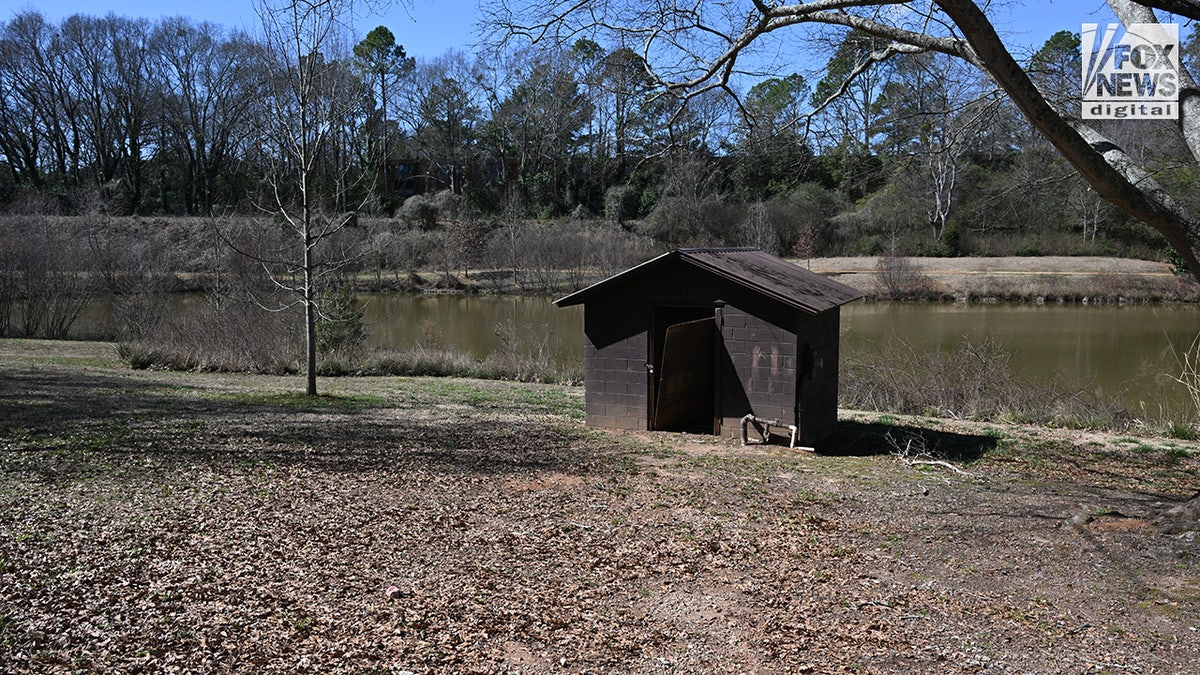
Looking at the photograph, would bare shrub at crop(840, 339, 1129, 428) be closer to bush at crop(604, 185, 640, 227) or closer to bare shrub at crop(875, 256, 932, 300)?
bare shrub at crop(875, 256, 932, 300)

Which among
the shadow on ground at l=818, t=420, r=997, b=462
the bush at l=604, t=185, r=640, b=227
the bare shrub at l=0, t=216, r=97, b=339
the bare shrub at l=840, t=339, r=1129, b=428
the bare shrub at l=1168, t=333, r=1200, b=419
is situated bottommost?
the shadow on ground at l=818, t=420, r=997, b=462

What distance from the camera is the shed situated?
11609 mm

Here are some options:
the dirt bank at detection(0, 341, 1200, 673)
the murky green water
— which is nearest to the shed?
the dirt bank at detection(0, 341, 1200, 673)

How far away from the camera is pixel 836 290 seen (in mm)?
13273

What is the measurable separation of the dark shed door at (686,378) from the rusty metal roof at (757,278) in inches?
31.0

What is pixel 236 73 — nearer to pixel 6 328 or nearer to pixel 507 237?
pixel 507 237

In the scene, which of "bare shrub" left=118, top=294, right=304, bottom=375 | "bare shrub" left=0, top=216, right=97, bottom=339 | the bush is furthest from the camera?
the bush

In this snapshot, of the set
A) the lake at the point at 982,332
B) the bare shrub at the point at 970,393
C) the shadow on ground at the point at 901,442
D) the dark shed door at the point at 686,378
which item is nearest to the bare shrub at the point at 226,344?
the lake at the point at 982,332

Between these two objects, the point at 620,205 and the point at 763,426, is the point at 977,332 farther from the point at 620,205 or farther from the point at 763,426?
the point at 620,205

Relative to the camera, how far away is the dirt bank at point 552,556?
4.86m

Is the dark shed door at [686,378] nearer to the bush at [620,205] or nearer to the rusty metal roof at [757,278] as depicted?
the rusty metal roof at [757,278]

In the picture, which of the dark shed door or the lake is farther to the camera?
the lake

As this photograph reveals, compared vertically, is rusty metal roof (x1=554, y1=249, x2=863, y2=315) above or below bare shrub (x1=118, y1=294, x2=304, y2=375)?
above

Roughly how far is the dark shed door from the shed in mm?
16
